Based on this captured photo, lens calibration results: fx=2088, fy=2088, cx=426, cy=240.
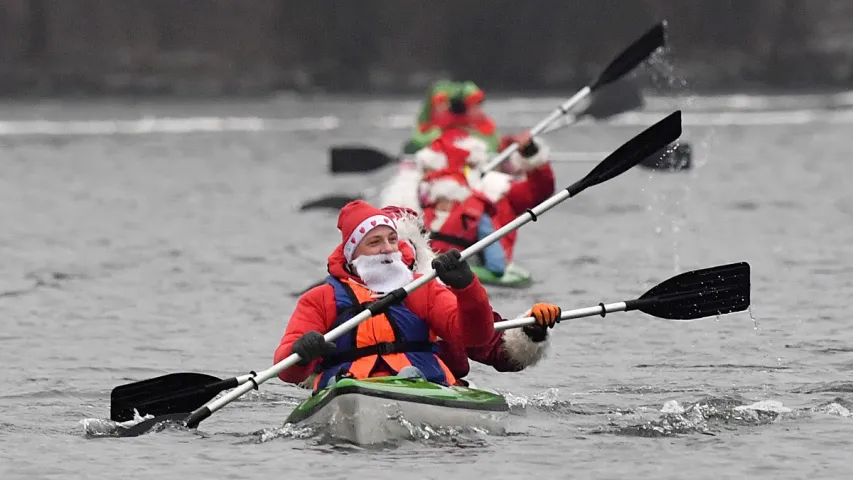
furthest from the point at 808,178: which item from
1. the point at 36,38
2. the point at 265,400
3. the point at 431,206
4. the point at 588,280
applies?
the point at 36,38

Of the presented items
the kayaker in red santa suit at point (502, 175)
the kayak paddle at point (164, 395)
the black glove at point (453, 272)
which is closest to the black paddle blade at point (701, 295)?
the black glove at point (453, 272)

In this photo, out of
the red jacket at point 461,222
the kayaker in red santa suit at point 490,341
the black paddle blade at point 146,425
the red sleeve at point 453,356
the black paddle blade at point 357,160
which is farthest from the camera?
the black paddle blade at point 357,160

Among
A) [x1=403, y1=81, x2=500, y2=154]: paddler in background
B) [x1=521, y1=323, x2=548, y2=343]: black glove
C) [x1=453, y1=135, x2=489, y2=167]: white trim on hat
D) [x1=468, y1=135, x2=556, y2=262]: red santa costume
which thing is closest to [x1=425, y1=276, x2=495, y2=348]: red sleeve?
[x1=521, y1=323, x2=548, y2=343]: black glove

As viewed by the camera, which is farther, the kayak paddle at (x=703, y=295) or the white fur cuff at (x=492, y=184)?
the white fur cuff at (x=492, y=184)

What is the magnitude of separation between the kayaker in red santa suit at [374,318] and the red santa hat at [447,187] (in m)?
5.14

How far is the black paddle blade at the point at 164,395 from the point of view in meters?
11.1

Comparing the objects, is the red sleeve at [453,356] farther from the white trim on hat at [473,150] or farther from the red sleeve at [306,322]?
the white trim on hat at [473,150]

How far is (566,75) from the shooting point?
4819 cm

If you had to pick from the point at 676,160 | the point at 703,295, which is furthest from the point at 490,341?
the point at 676,160

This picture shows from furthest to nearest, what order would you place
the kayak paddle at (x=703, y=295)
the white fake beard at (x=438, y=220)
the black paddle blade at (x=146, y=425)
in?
1. the white fake beard at (x=438, y=220)
2. the kayak paddle at (x=703, y=295)
3. the black paddle blade at (x=146, y=425)

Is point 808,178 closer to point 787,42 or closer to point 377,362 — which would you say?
point 377,362

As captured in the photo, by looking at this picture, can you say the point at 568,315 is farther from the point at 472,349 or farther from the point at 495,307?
the point at 495,307

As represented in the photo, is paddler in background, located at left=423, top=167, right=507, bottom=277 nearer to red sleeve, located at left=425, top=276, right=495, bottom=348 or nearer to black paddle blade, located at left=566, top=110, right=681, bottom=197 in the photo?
black paddle blade, located at left=566, top=110, right=681, bottom=197

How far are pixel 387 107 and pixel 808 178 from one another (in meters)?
16.7
